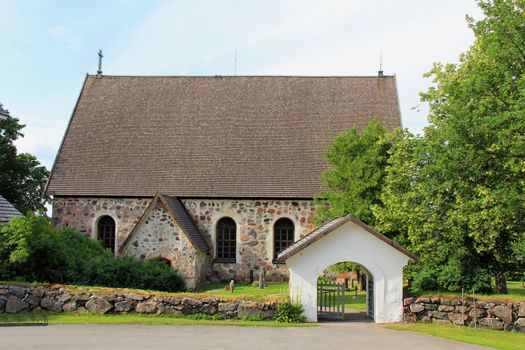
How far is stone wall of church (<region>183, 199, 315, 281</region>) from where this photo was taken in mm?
26391

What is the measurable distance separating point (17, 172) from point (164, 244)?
13.7 metres

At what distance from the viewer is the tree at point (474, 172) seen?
16.6 meters

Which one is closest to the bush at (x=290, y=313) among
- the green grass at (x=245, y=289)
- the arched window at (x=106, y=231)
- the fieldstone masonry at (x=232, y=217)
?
the green grass at (x=245, y=289)

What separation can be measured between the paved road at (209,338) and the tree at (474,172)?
4.25 m

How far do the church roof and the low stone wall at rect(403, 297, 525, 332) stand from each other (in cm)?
1080

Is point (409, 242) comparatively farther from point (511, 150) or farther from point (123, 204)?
point (123, 204)

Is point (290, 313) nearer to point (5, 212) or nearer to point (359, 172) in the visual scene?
point (359, 172)

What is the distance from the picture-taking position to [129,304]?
15.4 m

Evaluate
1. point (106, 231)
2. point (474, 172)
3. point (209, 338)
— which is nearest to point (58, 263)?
point (209, 338)

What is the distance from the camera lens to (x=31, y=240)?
1653 centimetres

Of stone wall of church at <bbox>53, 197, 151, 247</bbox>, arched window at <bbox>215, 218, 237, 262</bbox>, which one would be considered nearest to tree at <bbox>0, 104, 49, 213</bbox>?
stone wall of church at <bbox>53, 197, 151, 247</bbox>

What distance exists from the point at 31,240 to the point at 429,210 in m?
13.6

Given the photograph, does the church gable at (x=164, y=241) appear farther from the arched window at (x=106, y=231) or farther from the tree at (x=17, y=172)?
the tree at (x=17, y=172)

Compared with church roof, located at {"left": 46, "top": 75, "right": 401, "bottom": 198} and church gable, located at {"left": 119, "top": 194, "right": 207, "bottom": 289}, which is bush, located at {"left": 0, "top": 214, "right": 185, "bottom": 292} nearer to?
church gable, located at {"left": 119, "top": 194, "right": 207, "bottom": 289}
